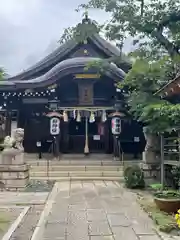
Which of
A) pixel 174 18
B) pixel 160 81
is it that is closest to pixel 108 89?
pixel 160 81

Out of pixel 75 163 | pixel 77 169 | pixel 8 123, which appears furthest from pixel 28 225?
pixel 8 123

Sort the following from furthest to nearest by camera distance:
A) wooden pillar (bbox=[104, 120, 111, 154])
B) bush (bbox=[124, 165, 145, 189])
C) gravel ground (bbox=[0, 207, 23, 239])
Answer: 1. wooden pillar (bbox=[104, 120, 111, 154])
2. bush (bbox=[124, 165, 145, 189])
3. gravel ground (bbox=[0, 207, 23, 239])

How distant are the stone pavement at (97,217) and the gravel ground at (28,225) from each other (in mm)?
299

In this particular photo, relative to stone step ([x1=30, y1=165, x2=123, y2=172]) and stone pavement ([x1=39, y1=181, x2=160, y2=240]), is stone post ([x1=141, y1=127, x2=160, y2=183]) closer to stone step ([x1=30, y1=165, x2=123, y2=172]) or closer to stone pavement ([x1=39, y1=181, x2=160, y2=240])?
stone pavement ([x1=39, y1=181, x2=160, y2=240])

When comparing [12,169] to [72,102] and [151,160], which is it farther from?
[72,102]

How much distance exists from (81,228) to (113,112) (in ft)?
46.2

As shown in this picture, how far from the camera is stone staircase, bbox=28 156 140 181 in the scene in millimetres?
15906

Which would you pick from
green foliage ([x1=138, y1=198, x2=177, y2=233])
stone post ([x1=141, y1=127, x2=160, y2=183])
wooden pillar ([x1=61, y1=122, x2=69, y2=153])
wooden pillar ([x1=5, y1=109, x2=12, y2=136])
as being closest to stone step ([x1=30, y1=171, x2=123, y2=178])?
stone post ([x1=141, y1=127, x2=160, y2=183])

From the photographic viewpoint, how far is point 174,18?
431 inches

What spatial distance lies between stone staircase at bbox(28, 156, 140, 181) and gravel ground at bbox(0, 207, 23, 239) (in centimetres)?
629

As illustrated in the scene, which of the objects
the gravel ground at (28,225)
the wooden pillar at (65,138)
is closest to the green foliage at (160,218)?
the gravel ground at (28,225)

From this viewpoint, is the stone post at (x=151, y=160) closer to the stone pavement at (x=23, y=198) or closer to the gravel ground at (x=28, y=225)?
the stone pavement at (x=23, y=198)

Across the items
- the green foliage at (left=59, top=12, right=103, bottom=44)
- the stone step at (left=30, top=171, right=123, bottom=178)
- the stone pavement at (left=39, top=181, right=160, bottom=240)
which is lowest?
the stone pavement at (left=39, top=181, right=160, bottom=240)

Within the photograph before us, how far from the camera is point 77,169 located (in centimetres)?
1725
